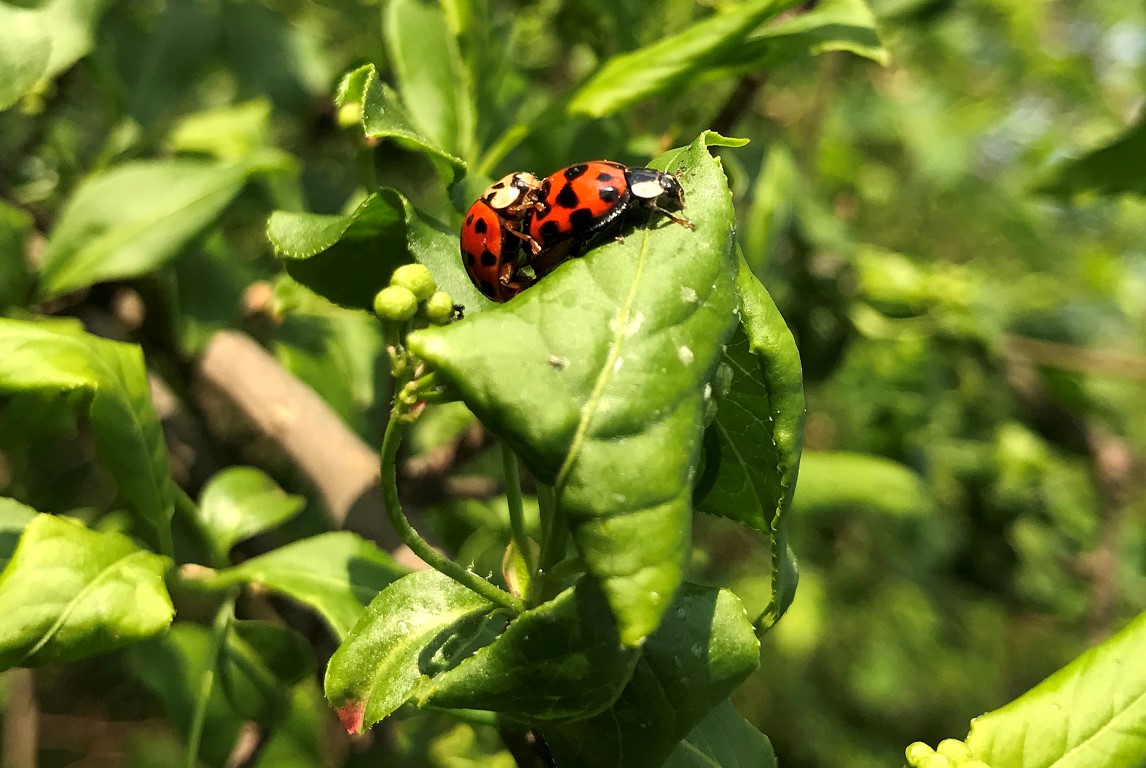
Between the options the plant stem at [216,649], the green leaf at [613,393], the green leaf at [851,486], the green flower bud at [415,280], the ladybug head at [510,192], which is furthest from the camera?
the green leaf at [851,486]

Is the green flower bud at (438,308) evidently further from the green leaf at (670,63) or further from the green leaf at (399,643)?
the green leaf at (670,63)

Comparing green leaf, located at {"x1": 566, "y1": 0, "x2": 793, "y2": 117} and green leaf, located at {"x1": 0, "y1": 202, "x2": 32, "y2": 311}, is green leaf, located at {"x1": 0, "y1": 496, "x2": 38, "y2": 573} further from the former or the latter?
green leaf, located at {"x1": 566, "y1": 0, "x2": 793, "y2": 117}

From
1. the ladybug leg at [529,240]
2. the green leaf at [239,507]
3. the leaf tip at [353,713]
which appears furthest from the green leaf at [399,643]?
the green leaf at [239,507]

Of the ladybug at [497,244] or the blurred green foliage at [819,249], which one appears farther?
the blurred green foliage at [819,249]

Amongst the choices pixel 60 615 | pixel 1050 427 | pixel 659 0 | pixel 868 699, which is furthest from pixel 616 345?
pixel 868 699

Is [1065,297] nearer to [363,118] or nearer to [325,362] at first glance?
[325,362]

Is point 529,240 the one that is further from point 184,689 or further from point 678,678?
point 184,689
